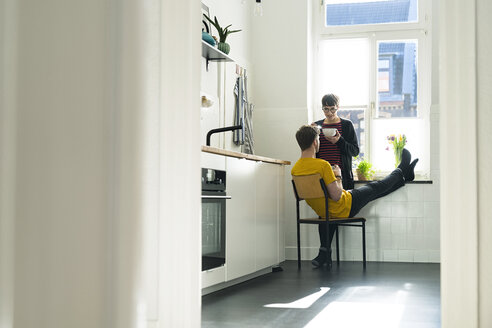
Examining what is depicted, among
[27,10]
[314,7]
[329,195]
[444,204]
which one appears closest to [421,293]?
[329,195]

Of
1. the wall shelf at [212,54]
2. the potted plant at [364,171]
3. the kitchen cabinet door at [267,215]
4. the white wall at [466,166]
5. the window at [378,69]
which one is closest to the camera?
the white wall at [466,166]

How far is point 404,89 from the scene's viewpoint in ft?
21.9

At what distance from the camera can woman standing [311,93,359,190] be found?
237 inches

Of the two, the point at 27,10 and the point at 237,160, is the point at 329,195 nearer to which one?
the point at 237,160

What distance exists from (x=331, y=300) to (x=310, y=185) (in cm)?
170

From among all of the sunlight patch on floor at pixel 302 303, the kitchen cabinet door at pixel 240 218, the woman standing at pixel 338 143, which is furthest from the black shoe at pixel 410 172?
the sunlight patch on floor at pixel 302 303

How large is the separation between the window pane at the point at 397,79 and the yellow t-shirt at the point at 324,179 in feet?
4.91

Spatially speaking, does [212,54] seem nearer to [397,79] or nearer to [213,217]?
[213,217]

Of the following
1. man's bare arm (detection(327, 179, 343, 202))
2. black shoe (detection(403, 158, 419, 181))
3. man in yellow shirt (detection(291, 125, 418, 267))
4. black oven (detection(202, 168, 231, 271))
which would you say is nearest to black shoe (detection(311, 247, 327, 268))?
man in yellow shirt (detection(291, 125, 418, 267))

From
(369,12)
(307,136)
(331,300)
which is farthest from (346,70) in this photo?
(331,300)

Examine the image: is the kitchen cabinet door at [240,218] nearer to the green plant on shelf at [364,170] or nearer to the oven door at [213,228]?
the oven door at [213,228]

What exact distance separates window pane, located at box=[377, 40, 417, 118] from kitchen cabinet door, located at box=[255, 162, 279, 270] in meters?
1.68

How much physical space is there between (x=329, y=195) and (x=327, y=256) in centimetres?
55

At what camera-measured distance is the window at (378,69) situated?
6621mm
